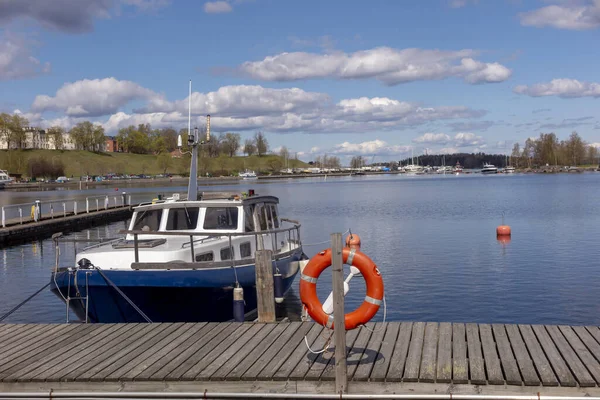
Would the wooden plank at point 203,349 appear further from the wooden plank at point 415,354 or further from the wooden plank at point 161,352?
the wooden plank at point 415,354

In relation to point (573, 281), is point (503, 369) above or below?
above

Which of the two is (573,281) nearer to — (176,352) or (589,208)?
(176,352)

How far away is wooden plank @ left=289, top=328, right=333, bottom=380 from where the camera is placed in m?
9.47

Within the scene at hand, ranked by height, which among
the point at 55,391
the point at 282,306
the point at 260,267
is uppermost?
the point at 260,267

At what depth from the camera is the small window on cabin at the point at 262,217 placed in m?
19.2

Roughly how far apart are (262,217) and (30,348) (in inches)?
358

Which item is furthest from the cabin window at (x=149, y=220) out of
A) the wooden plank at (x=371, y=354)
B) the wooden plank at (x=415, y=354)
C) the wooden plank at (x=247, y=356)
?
the wooden plank at (x=415, y=354)

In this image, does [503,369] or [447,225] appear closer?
[503,369]

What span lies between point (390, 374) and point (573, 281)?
18.6 metres

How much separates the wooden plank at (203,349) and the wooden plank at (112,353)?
1108 millimetres

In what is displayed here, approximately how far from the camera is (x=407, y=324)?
11.9 m

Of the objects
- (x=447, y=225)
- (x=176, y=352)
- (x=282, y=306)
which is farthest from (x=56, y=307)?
(x=447, y=225)

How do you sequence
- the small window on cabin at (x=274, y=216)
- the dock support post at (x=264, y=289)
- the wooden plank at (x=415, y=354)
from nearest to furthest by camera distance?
1. the wooden plank at (x=415, y=354)
2. the dock support post at (x=264, y=289)
3. the small window on cabin at (x=274, y=216)

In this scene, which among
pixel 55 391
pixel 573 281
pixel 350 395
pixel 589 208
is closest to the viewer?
pixel 350 395
